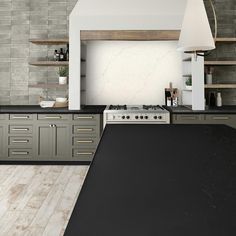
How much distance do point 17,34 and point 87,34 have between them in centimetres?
151

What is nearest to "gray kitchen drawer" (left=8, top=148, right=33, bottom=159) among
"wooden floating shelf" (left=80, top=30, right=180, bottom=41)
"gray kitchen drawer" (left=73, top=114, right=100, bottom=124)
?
"gray kitchen drawer" (left=73, top=114, right=100, bottom=124)

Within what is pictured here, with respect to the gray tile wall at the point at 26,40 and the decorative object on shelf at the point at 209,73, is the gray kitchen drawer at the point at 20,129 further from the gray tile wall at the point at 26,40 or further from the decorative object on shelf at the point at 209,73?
the decorative object on shelf at the point at 209,73

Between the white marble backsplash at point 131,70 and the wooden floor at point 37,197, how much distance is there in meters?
1.56

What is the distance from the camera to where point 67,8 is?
5.60 meters

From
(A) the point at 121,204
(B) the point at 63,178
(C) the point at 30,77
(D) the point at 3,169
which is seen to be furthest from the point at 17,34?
(A) the point at 121,204

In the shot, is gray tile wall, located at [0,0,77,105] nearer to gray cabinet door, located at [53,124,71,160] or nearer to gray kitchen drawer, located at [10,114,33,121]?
gray kitchen drawer, located at [10,114,33,121]

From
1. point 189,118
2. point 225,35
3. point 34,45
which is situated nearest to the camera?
point 189,118

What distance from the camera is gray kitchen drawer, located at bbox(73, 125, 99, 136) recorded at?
4.92 metres

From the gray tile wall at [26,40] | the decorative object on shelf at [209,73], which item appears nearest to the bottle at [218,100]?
the decorative object on shelf at [209,73]

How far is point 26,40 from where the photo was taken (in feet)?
18.5

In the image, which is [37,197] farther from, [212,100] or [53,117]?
[212,100]

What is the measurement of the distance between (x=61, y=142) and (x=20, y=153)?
687 mm

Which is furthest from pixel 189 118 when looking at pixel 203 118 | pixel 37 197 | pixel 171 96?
pixel 37 197

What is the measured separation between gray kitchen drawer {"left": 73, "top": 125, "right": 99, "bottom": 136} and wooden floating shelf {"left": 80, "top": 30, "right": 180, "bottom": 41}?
141cm
